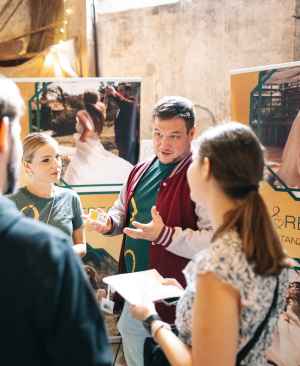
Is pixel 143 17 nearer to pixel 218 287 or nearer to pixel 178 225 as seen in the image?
pixel 178 225

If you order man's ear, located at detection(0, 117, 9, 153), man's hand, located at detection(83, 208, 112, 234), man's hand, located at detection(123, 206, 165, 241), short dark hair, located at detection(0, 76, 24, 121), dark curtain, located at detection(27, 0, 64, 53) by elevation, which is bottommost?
man's hand, located at detection(83, 208, 112, 234)

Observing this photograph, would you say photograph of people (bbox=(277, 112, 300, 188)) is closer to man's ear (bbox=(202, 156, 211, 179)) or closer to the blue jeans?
the blue jeans

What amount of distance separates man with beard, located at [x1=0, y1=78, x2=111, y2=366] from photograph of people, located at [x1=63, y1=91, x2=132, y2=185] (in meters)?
2.39

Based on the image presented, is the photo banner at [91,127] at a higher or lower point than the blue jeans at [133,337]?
higher

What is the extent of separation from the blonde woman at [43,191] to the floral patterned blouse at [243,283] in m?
1.31

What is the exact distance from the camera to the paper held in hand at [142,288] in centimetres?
160

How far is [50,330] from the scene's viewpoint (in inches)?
33.7

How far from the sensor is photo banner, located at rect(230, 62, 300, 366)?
8.64ft

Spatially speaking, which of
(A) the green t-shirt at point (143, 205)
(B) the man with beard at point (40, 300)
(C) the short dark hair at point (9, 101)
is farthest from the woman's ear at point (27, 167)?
(B) the man with beard at point (40, 300)

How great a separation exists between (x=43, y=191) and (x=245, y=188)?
4.77 feet

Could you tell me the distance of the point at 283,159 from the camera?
2.68 m

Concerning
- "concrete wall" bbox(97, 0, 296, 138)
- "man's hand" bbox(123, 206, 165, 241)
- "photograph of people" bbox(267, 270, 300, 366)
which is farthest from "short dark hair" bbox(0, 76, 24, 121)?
"concrete wall" bbox(97, 0, 296, 138)

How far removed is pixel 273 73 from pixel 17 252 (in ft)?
7.21

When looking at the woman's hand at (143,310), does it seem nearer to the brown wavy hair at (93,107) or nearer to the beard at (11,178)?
the beard at (11,178)
